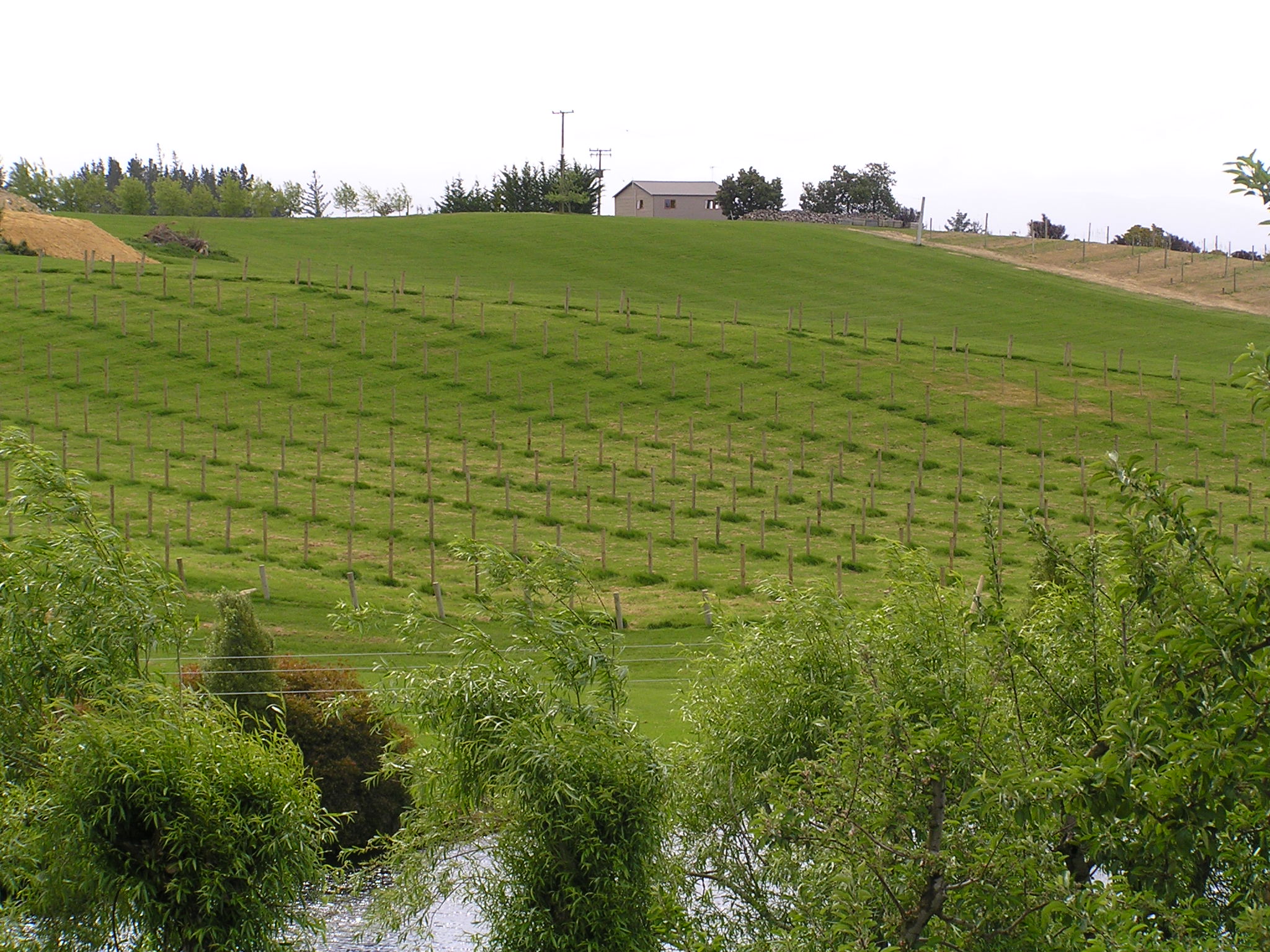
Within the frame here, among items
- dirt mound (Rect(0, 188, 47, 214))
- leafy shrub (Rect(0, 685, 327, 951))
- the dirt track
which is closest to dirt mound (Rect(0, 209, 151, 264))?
dirt mound (Rect(0, 188, 47, 214))

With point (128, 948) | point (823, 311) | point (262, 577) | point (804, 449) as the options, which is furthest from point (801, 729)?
point (823, 311)

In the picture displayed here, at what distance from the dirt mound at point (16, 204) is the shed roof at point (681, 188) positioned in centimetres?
7709

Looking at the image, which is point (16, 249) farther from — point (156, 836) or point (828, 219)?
point (828, 219)

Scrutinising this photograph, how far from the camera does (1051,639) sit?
16469 millimetres

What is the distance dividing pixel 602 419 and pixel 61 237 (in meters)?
47.4

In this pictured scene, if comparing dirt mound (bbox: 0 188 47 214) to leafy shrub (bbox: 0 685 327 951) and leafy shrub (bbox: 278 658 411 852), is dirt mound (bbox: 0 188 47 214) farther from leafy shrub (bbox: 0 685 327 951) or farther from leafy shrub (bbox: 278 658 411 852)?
leafy shrub (bbox: 0 685 327 951)

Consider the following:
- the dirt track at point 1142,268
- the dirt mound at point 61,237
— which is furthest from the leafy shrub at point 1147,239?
the dirt mound at point 61,237

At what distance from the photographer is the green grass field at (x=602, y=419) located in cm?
4106

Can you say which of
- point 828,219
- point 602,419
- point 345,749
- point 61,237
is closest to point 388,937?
point 345,749

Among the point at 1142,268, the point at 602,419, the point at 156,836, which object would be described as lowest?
the point at 602,419

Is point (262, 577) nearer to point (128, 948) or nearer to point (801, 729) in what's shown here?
point (128, 948)

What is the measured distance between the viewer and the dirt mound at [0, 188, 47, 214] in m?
89.0

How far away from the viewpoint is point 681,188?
152500 millimetres

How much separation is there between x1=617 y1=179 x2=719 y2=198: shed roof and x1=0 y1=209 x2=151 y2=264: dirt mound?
78.3m
